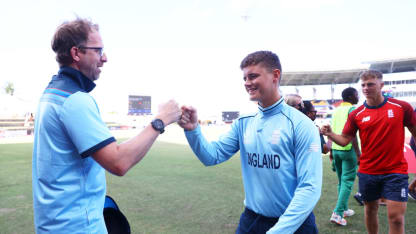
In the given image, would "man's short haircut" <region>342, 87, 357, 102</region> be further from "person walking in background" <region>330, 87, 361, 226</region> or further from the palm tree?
the palm tree

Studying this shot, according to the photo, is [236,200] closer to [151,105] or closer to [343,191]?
[343,191]

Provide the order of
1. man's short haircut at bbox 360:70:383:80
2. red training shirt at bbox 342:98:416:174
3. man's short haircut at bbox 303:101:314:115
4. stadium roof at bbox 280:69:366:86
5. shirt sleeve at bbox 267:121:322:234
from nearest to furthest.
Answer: shirt sleeve at bbox 267:121:322:234 → red training shirt at bbox 342:98:416:174 → man's short haircut at bbox 360:70:383:80 → man's short haircut at bbox 303:101:314:115 → stadium roof at bbox 280:69:366:86

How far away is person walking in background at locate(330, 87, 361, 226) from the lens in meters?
4.10

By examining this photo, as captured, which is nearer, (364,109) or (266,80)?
(266,80)

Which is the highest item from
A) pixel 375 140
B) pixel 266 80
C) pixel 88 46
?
pixel 88 46

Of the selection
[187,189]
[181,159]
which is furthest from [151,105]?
[187,189]

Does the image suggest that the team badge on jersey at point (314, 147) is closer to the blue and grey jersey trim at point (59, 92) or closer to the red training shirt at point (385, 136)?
the blue and grey jersey trim at point (59, 92)

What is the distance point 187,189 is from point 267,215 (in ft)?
14.5

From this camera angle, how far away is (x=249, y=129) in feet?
6.81

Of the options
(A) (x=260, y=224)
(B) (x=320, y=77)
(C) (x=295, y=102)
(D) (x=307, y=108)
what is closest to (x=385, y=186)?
(D) (x=307, y=108)

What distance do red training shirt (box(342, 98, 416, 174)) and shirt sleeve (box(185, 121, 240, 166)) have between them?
1969 mm

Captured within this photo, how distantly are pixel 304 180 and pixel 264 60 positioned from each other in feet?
2.70

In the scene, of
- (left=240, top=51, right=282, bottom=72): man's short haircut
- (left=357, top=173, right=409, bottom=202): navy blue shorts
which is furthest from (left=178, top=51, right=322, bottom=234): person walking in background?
(left=357, top=173, right=409, bottom=202): navy blue shorts

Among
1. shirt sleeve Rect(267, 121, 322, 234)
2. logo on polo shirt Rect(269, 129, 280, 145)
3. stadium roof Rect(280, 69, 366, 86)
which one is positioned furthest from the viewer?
stadium roof Rect(280, 69, 366, 86)
